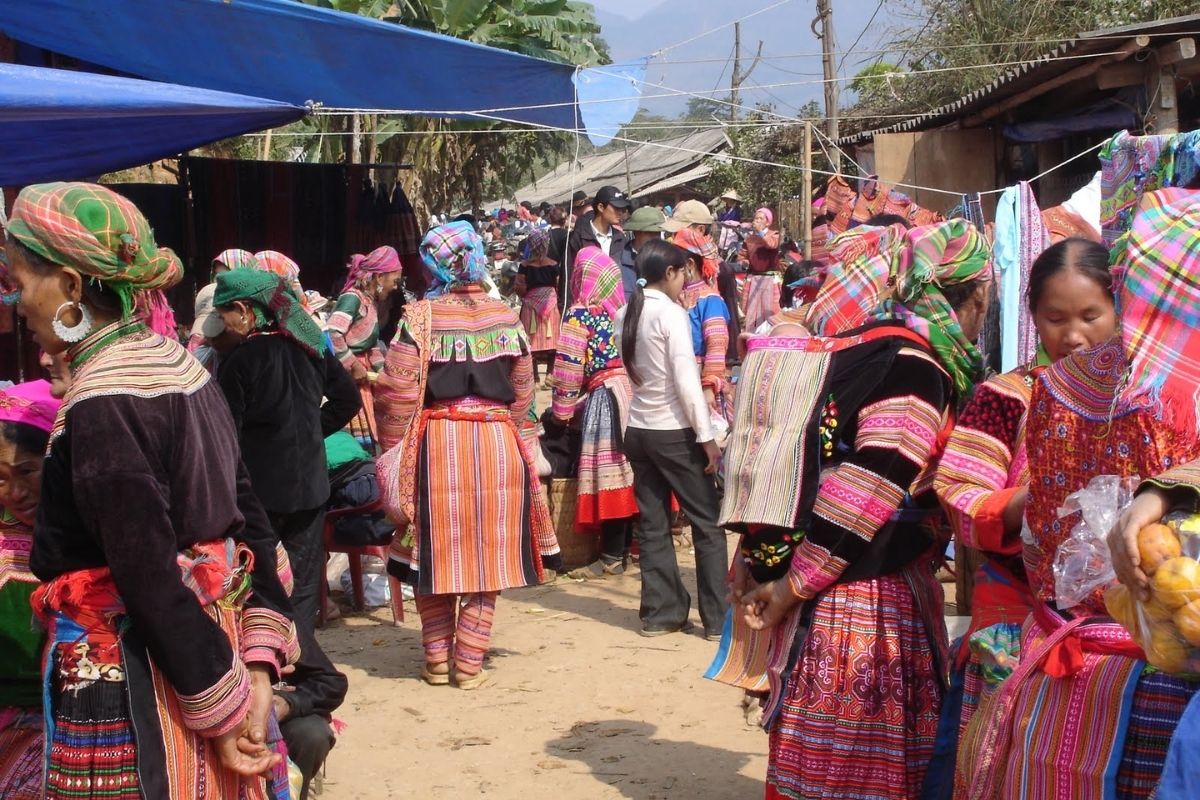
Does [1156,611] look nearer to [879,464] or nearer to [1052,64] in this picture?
[879,464]

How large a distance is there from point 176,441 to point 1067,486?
5.82 feet

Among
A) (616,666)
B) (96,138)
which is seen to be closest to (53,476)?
(96,138)

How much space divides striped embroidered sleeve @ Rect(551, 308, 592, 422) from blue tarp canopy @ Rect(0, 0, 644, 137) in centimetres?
132

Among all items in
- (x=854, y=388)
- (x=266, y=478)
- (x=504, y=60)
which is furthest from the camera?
(x=504, y=60)

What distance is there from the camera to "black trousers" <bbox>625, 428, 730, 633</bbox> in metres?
6.64

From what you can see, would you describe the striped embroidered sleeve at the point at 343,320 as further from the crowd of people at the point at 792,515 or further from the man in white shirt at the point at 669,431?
the crowd of people at the point at 792,515

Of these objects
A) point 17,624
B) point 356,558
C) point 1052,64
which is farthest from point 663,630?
point 1052,64

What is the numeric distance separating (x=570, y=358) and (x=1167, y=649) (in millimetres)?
5828

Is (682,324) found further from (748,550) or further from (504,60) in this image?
Result: (748,550)

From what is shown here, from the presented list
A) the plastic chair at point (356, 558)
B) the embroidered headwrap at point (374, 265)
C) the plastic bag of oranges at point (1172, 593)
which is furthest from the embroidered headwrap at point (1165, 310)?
the embroidered headwrap at point (374, 265)

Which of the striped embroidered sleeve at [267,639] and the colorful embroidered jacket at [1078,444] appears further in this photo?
the striped embroidered sleeve at [267,639]

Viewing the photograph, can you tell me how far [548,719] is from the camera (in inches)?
227

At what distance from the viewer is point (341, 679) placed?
371cm

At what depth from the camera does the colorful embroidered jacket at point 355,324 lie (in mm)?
8038
